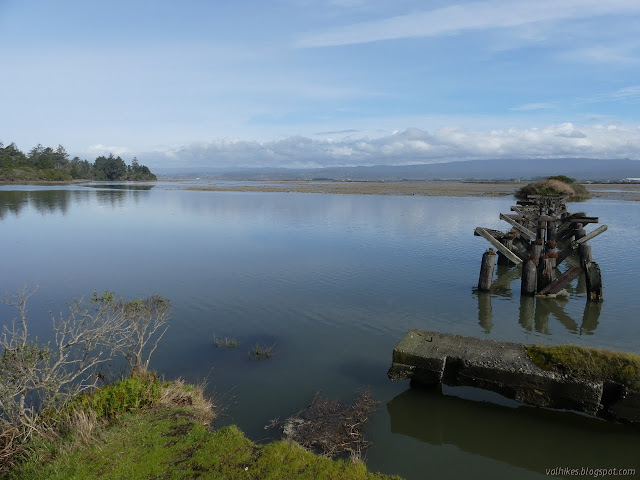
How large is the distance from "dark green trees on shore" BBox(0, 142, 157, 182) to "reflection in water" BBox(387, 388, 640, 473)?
132m

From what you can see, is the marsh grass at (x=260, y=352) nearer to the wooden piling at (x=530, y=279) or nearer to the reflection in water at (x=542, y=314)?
the reflection in water at (x=542, y=314)

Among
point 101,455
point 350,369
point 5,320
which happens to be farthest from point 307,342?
point 5,320

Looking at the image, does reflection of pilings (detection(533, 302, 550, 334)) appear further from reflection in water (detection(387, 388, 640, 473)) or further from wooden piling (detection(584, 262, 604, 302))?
reflection in water (detection(387, 388, 640, 473))

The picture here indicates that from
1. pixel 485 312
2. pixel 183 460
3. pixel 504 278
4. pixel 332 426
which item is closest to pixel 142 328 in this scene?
pixel 183 460

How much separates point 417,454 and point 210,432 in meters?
3.85

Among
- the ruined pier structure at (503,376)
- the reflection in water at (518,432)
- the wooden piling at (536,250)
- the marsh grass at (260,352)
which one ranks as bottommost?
the reflection in water at (518,432)

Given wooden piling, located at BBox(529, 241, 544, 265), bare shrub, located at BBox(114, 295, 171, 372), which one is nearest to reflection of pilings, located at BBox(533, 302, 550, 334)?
wooden piling, located at BBox(529, 241, 544, 265)

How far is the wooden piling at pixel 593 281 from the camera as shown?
16427mm

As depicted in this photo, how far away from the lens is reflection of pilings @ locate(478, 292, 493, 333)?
577 inches

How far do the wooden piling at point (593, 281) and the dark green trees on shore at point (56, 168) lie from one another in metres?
132

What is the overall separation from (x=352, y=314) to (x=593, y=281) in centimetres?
945

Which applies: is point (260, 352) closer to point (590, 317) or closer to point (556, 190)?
point (590, 317)

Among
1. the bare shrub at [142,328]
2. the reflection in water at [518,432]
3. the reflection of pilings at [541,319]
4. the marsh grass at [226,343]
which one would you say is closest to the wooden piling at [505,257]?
the reflection of pilings at [541,319]

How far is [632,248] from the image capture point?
27.1 metres
